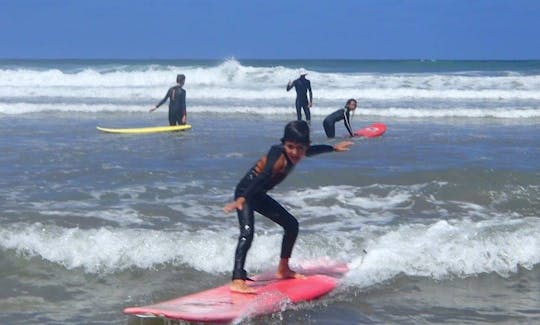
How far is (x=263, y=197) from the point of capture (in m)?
6.40

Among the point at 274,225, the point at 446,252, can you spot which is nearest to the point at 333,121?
the point at 274,225

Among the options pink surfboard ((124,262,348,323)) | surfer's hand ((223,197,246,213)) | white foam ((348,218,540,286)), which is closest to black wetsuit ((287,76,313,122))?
→ white foam ((348,218,540,286))

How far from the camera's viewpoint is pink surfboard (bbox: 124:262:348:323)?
5.57 meters

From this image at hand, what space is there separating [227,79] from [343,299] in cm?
3337

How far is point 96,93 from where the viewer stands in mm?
30922

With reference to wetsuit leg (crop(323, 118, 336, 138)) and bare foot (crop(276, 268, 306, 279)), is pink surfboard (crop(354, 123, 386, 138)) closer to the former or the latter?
wetsuit leg (crop(323, 118, 336, 138))

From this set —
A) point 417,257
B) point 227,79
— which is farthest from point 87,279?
point 227,79

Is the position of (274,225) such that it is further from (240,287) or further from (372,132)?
(372,132)

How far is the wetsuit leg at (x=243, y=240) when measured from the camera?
6215mm

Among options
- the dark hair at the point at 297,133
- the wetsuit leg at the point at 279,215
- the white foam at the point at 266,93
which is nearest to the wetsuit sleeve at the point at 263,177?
the dark hair at the point at 297,133

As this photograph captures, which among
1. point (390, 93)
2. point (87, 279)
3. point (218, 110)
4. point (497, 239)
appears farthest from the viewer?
point (390, 93)

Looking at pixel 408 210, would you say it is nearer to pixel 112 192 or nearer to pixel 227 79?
pixel 112 192

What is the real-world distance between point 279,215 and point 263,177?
1.83ft

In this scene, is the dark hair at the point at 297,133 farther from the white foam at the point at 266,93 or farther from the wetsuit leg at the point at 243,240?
the white foam at the point at 266,93
